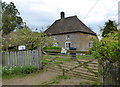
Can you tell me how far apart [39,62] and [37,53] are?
0.57 metres

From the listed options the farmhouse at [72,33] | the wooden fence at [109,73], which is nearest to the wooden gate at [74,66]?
the wooden fence at [109,73]

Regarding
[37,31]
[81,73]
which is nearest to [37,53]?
[81,73]

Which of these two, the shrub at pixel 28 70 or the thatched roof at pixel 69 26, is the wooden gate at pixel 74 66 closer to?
the shrub at pixel 28 70

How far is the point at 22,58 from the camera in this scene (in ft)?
20.3

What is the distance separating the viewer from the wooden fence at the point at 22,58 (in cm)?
591

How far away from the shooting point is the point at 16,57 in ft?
20.8

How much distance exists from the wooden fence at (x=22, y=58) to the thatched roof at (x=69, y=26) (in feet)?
51.2

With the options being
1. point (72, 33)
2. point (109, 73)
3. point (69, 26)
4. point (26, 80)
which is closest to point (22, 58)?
A: point (26, 80)

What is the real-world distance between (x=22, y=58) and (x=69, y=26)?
681 inches

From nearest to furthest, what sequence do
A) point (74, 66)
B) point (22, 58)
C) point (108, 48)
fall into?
point (108, 48) → point (74, 66) → point (22, 58)

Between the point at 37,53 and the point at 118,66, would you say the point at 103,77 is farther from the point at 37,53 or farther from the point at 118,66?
the point at 37,53

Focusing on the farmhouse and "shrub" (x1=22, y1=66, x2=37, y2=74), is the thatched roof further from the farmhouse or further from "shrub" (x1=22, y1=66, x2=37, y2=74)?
"shrub" (x1=22, y1=66, x2=37, y2=74)

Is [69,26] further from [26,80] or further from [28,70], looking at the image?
[26,80]

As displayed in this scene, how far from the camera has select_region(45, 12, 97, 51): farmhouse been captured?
811 inches
